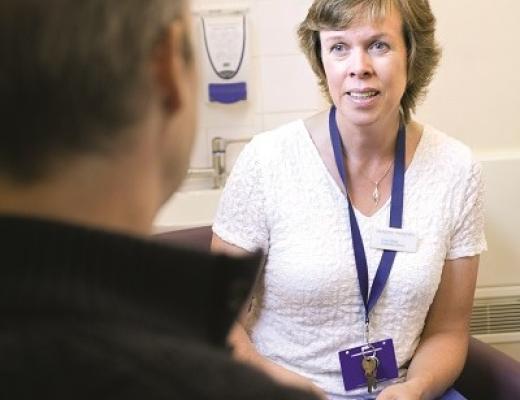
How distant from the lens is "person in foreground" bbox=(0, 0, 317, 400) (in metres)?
0.51

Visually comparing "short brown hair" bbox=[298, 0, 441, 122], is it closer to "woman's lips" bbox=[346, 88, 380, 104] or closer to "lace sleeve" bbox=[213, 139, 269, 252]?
"woman's lips" bbox=[346, 88, 380, 104]

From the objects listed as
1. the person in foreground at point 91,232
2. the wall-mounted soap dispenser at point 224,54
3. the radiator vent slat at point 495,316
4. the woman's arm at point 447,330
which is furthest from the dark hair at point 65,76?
the radiator vent slat at point 495,316

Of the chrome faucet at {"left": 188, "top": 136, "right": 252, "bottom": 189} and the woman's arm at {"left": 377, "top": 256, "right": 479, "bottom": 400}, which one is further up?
the chrome faucet at {"left": 188, "top": 136, "right": 252, "bottom": 189}

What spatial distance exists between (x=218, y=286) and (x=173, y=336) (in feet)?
0.19

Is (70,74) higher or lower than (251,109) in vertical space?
higher

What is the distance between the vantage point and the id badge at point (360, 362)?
1.70 meters

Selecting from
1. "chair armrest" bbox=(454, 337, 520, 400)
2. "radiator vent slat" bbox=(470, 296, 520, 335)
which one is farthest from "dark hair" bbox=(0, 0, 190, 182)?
"radiator vent slat" bbox=(470, 296, 520, 335)

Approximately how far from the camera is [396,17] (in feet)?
5.78

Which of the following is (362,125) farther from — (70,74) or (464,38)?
(70,74)

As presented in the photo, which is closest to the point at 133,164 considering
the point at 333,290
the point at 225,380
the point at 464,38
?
the point at 225,380

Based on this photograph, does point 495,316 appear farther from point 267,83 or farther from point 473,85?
point 267,83

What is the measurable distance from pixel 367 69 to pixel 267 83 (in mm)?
952

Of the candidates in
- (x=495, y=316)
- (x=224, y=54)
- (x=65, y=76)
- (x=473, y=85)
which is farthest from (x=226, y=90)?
(x=65, y=76)

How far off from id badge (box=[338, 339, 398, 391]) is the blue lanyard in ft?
0.20
